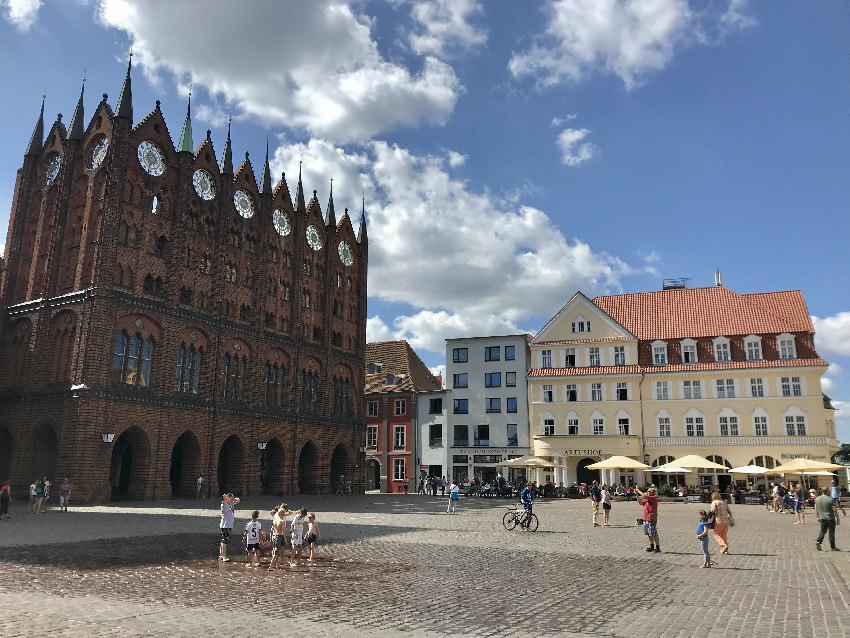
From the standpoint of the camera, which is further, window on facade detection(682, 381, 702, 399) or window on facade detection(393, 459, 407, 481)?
window on facade detection(393, 459, 407, 481)

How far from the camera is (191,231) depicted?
149ft

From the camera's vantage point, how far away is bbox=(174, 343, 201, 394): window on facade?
42.7 metres

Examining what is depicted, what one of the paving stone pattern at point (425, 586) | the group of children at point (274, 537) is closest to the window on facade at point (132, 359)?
the paving stone pattern at point (425, 586)

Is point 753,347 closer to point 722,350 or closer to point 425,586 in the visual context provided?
point 722,350

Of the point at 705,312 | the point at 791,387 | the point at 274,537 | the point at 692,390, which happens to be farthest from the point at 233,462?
the point at 791,387

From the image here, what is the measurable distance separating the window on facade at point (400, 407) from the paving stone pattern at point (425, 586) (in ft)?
137

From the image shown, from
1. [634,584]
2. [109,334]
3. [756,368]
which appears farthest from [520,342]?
[634,584]

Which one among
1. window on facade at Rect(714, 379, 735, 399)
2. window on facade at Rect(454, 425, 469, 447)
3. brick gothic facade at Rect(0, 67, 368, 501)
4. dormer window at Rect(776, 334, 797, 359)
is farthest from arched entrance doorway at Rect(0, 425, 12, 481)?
dormer window at Rect(776, 334, 797, 359)

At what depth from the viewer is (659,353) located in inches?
2210

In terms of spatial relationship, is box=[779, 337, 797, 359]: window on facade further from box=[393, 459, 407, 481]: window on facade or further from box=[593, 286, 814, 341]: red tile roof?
box=[393, 459, 407, 481]: window on facade

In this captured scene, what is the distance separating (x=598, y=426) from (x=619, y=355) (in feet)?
20.4

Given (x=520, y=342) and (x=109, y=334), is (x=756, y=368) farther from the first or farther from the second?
(x=109, y=334)

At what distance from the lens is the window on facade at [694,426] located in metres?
52.8

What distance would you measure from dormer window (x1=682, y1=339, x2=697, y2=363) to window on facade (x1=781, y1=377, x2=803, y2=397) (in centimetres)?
655
